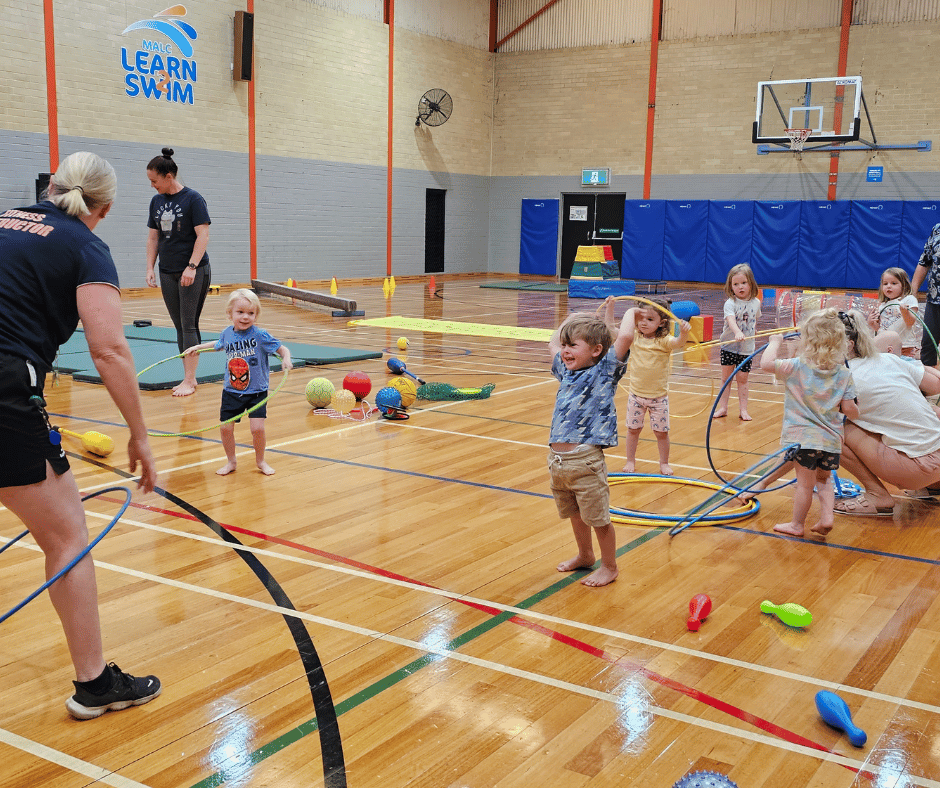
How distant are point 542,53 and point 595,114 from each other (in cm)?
238

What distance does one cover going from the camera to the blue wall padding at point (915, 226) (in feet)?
63.9

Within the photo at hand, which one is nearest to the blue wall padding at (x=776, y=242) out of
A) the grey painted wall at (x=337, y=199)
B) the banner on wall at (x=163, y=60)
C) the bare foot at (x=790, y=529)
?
the grey painted wall at (x=337, y=199)

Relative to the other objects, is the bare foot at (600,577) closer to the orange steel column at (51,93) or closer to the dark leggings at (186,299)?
the dark leggings at (186,299)

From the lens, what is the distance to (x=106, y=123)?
16.3 meters

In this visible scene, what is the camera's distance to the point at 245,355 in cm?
553

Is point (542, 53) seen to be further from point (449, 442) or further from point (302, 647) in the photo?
point (302, 647)

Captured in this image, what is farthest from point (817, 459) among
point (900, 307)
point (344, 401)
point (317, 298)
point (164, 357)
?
point (317, 298)

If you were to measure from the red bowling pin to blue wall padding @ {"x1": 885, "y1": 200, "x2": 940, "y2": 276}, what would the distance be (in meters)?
18.2

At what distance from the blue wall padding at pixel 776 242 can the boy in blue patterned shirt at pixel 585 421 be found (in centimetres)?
1853

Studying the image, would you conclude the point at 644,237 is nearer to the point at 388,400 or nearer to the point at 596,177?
the point at 596,177

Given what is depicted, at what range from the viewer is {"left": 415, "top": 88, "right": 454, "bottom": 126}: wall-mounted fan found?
22.8 m

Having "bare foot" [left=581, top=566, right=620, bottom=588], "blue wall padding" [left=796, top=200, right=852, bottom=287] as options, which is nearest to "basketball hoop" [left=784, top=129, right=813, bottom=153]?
"blue wall padding" [left=796, top=200, right=852, bottom=287]

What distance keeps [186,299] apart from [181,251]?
1.31 feet

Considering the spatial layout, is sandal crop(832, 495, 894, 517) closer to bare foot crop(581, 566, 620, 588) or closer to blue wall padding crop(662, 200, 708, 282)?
bare foot crop(581, 566, 620, 588)
